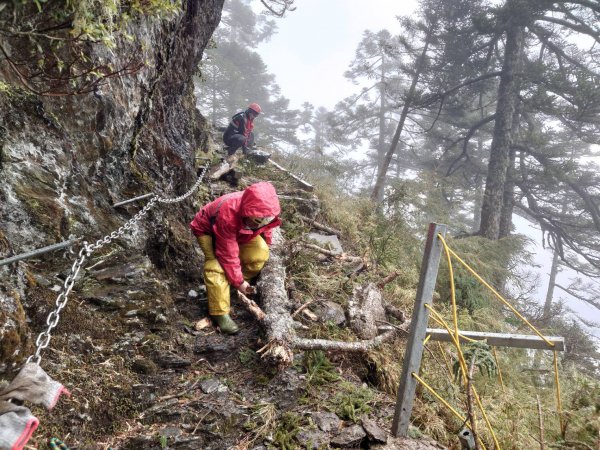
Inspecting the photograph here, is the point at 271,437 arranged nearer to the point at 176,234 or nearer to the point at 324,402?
the point at 324,402

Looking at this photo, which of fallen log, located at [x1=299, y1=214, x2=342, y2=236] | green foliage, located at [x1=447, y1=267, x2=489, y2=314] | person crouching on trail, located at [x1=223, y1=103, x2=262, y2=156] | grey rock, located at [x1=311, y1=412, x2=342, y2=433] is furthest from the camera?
person crouching on trail, located at [x1=223, y1=103, x2=262, y2=156]

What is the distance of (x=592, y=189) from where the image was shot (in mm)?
15219

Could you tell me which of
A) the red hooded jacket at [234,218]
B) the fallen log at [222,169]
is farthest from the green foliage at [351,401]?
the fallen log at [222,169]

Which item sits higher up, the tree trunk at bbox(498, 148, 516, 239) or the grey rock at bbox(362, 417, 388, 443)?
the tree trunk at bbox(498, 148, 516, 239)

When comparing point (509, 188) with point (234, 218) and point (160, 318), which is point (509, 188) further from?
point (160, 318)

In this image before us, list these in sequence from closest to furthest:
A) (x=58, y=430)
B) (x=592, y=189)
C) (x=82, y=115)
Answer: (x=58, y=430) < (x=82, y=115) < (x=592, y=189)

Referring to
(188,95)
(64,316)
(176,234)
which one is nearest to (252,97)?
(188,95)

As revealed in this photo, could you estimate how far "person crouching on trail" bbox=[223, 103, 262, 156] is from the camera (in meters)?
10.8

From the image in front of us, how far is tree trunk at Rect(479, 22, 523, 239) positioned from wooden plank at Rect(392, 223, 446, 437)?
11.4 m

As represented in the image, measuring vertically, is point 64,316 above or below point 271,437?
above

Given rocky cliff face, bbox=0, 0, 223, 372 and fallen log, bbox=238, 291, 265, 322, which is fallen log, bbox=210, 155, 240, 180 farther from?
fallen log, bbox=238, 291, 265, 322

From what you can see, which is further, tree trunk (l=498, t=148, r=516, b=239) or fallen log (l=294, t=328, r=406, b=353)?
tree trunk (l=498, t=148, r=516, b=239)

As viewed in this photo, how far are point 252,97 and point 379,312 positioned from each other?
3136 centimetres

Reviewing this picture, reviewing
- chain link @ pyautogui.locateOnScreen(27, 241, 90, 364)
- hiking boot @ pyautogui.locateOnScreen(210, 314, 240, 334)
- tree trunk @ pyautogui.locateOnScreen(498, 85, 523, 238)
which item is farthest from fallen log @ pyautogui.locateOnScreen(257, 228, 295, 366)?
tree trunk @ pyautogui.locateOnScreen(498, 85, 523, 238)
